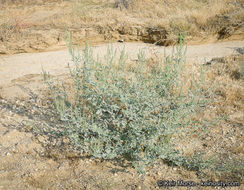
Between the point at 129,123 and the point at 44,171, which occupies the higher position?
the point at 129,123

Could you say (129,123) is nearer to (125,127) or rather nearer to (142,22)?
(125,127)

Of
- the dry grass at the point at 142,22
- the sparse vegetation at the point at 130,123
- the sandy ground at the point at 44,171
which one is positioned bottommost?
the sandy ground at the point at 44,171

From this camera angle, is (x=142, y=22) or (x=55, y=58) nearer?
(x=55, y=58)

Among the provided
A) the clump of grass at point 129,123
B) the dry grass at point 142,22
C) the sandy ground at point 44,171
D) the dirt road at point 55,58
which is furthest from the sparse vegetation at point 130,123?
the dry grass at point 142,22

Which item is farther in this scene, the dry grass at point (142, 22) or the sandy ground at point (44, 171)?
the dry grass at point (142, 22)

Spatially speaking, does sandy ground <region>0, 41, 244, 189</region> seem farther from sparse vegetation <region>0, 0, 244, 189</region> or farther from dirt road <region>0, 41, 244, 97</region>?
dirt road <region>0, 41, 244, 97</region>

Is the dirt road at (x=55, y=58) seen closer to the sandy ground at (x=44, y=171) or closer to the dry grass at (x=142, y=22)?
the dry grass at (x=142, y=22)

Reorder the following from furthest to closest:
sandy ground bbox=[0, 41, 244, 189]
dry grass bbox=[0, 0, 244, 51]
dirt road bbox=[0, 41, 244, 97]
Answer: dry grass bbox=[0, 0, 244, 51] < dirt road bbox=[0, 41, 244, 97] < sandy ground bbox=[0, 41, 244, 189]

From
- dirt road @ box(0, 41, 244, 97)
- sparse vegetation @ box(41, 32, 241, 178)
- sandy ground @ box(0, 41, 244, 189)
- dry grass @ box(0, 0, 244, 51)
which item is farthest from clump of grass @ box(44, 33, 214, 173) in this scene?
dry grass @ box(0, 0, 244, 51)

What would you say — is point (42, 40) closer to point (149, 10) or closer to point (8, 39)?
point (8, 39)

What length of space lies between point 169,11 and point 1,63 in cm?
676

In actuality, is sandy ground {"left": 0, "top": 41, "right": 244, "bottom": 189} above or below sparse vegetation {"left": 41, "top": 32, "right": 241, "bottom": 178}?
below

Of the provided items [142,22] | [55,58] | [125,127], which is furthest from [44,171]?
[142,22]

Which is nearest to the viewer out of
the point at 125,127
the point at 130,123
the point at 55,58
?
the point at 130,123
